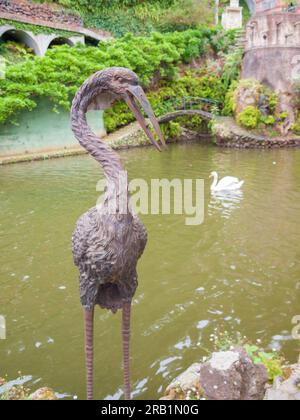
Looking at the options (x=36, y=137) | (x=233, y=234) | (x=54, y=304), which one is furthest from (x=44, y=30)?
(x=54, y=304)

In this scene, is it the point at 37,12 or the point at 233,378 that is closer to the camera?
the point at 233,378

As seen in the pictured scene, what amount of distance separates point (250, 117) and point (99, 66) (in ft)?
22.9

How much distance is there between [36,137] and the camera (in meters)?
15.8

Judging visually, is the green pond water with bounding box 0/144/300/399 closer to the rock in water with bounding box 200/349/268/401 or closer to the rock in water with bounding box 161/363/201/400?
the rock in water with bounding box 161/363/201/400

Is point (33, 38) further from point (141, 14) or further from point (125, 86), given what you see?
point (125, 86)

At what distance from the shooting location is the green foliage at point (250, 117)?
17.1m

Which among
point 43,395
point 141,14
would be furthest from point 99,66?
point 43,395

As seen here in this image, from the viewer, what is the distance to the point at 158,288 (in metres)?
5.30

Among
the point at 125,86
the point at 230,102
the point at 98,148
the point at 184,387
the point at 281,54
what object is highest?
the point at 281,54

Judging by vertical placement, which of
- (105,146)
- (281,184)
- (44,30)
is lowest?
(281,184)

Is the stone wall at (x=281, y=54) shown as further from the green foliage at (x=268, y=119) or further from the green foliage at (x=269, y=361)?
the green foliage at (x=269, y=361)

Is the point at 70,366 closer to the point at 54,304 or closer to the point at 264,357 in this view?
the point at 54,304

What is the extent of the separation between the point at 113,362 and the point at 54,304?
1.39 metres

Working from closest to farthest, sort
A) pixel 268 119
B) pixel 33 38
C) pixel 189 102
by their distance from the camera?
pixel 268 119
pixel 33 38
pixel 189 102
